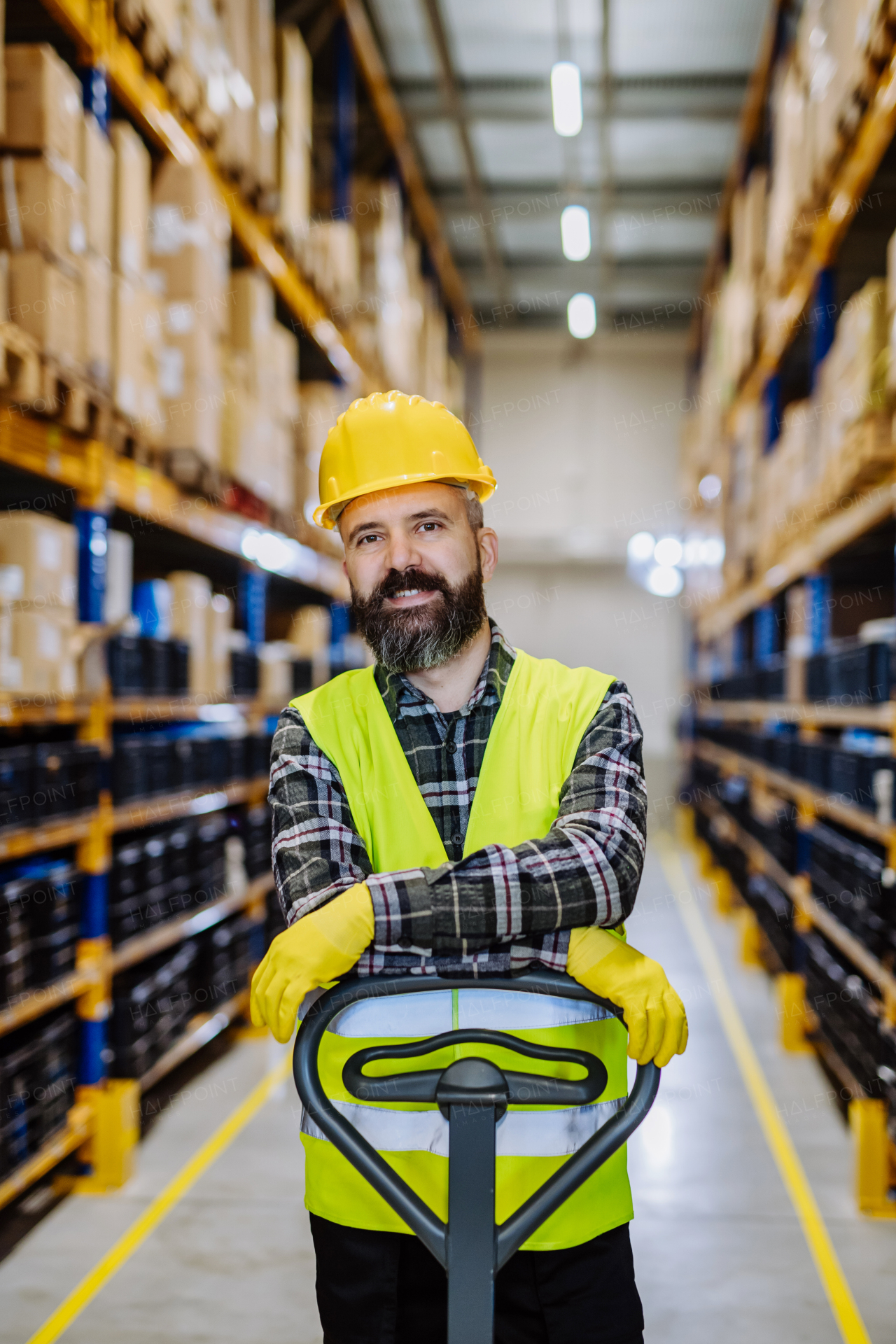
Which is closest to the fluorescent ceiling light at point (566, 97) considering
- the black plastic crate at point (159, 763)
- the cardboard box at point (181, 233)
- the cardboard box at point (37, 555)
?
the cardboard box at point (181, 233)

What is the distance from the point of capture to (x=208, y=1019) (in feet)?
17.1

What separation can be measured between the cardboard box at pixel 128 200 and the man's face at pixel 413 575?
8.62 ft

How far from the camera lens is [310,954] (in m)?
1.63

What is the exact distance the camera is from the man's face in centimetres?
200

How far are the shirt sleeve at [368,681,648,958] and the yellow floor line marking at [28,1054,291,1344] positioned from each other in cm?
232

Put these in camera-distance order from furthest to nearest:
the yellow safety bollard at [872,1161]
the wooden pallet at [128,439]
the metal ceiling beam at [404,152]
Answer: the metal ceiling beam at [404,152]
the wooden pallet at [128,439]
the yellow safety bollard at [872,1161]

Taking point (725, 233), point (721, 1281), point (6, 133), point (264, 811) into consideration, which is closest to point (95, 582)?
point (6, 133)

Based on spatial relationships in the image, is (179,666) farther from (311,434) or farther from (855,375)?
(855,375)

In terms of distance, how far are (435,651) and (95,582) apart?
2291 millimetres

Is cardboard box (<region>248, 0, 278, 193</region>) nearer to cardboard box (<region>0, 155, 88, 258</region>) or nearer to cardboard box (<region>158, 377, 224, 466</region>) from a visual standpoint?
cardboard box (<region>158, 377, 224, 466</region>)

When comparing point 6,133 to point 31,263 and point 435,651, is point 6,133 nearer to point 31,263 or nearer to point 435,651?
point 31,263

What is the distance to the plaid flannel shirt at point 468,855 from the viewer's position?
5.42 feet

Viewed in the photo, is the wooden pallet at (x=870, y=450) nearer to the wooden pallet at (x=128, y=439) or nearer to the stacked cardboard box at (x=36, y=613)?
the wooden pallet at (x=128, y=439)

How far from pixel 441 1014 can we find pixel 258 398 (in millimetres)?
4560
